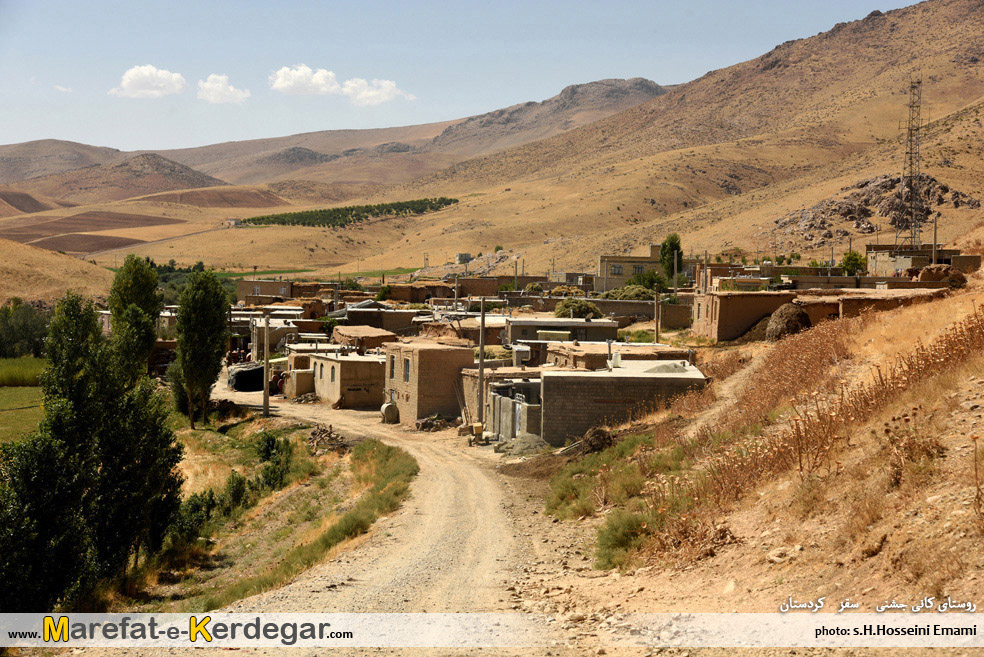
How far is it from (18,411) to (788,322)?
3789cm

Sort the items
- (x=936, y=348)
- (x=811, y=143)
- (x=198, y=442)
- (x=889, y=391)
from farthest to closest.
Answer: (x=811, y=143) → (x=198, y=442) → (x=936, y=348) → (x=889, y=391)

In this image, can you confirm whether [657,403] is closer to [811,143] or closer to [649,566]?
[649,566]

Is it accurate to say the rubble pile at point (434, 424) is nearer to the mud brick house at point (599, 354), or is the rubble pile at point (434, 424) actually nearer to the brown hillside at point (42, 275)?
the mud brick house at point (599, 354)

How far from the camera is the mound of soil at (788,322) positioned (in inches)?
1067

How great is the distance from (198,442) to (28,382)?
81.3ft

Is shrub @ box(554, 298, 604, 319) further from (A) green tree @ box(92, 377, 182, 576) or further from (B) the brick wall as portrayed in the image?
(A) green tree @ box(92, 377, 182, 576)

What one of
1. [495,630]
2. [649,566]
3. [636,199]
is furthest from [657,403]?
[636,199]

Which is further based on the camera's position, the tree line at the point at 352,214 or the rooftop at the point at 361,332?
the tree line at the point at 352,214

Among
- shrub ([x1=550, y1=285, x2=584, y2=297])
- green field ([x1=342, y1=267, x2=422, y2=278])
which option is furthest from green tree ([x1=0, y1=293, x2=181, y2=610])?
green field ([x1=342, y1=267, x2=422, y2=278])

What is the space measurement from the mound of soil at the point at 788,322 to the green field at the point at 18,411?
95.3 feet

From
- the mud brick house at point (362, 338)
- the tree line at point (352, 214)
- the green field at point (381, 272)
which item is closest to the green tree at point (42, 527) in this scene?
the mud brick house at point (362, 338)

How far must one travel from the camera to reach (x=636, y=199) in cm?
13350

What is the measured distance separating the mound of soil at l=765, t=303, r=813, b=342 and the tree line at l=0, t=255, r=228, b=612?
62.5 ft

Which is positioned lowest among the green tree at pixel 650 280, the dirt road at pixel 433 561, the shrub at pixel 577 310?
the dirt road at pixel 433 561
